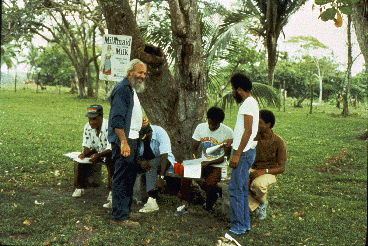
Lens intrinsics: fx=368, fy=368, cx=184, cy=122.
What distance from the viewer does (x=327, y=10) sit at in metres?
2.54

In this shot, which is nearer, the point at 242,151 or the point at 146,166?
the point at 242,151

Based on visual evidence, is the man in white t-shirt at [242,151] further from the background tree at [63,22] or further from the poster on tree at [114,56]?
the background tree at [63,22]

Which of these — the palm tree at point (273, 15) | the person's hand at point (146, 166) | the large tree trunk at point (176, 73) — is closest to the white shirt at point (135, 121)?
the person's hand at point (146, 166)

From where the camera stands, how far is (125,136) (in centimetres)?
421

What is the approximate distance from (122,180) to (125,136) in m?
0.56

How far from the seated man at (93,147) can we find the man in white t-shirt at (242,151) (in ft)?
6.07

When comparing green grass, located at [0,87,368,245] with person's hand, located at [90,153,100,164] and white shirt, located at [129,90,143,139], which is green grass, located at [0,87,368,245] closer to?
person's hand, located at [90,153,100,164]

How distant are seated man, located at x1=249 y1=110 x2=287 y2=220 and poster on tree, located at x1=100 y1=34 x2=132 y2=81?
1989mm

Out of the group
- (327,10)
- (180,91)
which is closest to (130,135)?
(180,91)

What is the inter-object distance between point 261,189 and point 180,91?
2.02m

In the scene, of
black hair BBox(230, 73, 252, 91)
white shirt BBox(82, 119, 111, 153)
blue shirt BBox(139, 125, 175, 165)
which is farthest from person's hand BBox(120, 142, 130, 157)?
black hair BBox(230, 73, 252, 91)

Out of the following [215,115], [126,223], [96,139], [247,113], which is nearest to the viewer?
[247,113]

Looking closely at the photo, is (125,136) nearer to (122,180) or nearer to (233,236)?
(122,180)

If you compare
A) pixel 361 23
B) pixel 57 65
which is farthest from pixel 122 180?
pixel 57 65
